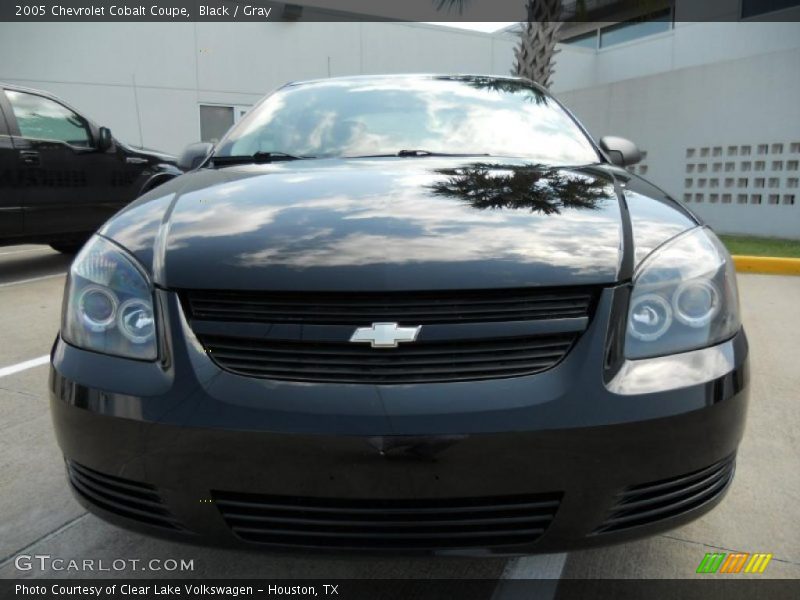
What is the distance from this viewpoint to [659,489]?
136cm

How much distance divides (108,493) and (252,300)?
0.54 m

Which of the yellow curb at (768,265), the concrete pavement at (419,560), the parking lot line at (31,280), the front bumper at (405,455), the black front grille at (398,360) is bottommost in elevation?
the yellow curb at (768,265)

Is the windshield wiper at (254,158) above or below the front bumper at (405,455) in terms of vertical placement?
above

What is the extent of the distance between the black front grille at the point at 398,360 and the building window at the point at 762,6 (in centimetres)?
1526

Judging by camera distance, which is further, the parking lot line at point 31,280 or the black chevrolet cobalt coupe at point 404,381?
the parking lot line at point 31,280

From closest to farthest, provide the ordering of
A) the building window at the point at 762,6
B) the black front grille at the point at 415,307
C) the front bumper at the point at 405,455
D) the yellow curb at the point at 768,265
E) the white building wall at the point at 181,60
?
the front bumper at the point at 405,455, the black front grille at the point at 415,307, the yellow curb at the point at 768,265, the white building wall at the point at 181,60, the building window at the point at 762,6

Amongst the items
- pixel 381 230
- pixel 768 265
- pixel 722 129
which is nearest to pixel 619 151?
pixel 381 230

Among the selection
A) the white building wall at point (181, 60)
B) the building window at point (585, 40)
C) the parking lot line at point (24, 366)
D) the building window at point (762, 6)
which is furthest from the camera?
the building window at point (585, 40)

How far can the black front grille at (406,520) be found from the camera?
1.30 meters

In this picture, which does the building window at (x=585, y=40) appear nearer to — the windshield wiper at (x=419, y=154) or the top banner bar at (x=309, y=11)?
the top banner bar at (x=309, y=11)

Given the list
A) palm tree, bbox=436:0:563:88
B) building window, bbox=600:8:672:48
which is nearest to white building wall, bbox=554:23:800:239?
palm tree, bbox=436:0:563:88

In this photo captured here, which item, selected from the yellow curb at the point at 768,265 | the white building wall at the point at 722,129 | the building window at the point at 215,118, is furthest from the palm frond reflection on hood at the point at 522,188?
the building window at the point at 215,118

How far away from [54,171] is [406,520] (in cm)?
555

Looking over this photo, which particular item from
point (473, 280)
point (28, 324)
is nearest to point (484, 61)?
point (28, 324)
